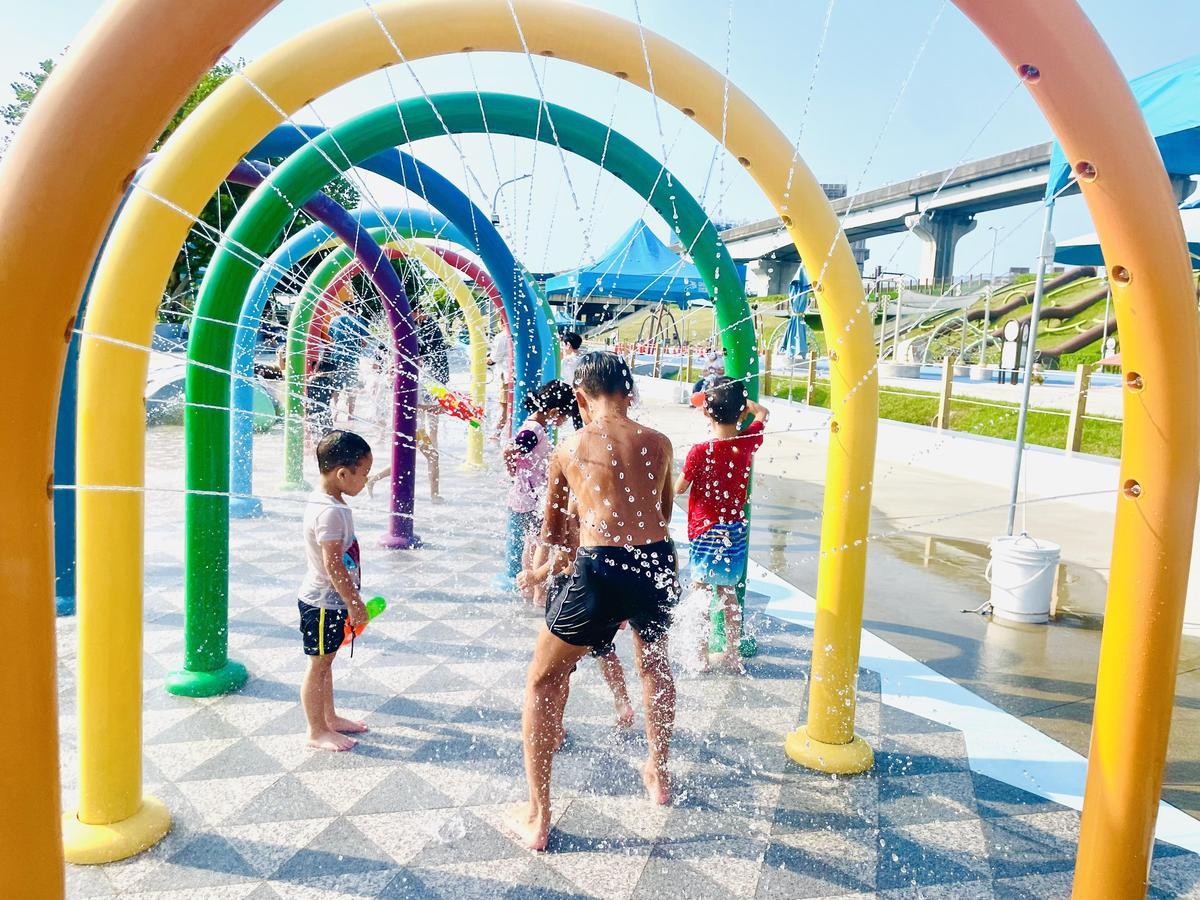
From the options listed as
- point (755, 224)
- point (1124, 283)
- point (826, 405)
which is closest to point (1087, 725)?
point (1124, 283)

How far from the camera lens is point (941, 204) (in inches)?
1490

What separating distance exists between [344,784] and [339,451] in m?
1.30

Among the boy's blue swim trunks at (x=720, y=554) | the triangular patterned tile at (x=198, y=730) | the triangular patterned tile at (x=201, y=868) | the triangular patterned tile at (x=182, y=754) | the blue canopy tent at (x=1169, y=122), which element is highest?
the blue canopy tent at (x=1169, y=122)

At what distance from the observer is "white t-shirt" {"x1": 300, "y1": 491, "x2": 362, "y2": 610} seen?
330cm

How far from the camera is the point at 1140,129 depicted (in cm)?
224

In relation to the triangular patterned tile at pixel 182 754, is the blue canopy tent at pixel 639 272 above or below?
above

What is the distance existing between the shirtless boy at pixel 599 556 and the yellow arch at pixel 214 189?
90 centimetres

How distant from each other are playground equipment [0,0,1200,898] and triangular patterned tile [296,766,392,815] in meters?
0.58

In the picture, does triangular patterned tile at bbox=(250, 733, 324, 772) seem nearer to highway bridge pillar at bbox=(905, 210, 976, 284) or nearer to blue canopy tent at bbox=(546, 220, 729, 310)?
blue canopy tent at bbox=(546, 220, 729, 310)

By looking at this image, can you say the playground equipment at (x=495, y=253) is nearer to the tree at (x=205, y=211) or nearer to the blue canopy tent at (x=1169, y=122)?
the blue canopy tent at (x=1169, y=122)

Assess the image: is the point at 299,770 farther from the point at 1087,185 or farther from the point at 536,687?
the point at 1087,185

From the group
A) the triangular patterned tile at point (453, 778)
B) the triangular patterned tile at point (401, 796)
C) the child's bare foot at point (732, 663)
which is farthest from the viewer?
the child's bare foot at point (732, 663)

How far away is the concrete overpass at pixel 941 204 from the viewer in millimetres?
29641

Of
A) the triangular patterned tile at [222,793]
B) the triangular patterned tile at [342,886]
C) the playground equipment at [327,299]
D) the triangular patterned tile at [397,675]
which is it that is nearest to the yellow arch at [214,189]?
the triangular patterned tile at [222,793]
